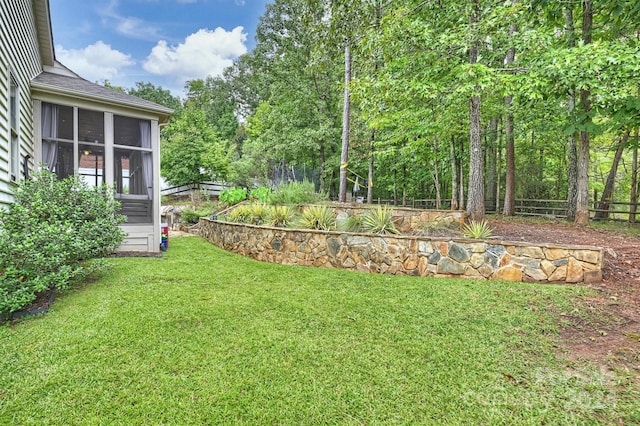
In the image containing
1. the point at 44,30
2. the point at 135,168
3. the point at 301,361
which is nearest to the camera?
the point at 301,361

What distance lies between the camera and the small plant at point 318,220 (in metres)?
5.56

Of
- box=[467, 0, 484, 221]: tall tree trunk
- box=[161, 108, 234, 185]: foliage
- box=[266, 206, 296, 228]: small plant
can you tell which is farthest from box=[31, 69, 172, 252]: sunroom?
box=[161, 108, 234, 185]: foliage

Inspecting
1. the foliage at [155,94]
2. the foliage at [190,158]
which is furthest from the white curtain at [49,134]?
the foliage at [155,94]

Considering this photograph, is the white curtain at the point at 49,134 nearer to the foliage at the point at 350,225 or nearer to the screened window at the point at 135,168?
the screened window at the point at 135,168

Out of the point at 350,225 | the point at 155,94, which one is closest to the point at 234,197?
the point at 350,225

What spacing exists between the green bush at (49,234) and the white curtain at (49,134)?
51.8 inches

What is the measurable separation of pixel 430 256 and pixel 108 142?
6.09 metres

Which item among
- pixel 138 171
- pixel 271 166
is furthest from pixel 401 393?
pixel 271 166

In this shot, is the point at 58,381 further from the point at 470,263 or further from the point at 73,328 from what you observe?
the point at 470,263

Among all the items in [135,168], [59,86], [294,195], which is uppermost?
[59,86]

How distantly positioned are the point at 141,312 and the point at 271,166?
17.7 m

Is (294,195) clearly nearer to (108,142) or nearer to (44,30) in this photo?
(108,142)

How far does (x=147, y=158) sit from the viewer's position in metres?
6.25

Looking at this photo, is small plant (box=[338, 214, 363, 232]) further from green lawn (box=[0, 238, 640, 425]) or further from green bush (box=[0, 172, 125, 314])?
green bush (box=[0, 172, 125, 314])
